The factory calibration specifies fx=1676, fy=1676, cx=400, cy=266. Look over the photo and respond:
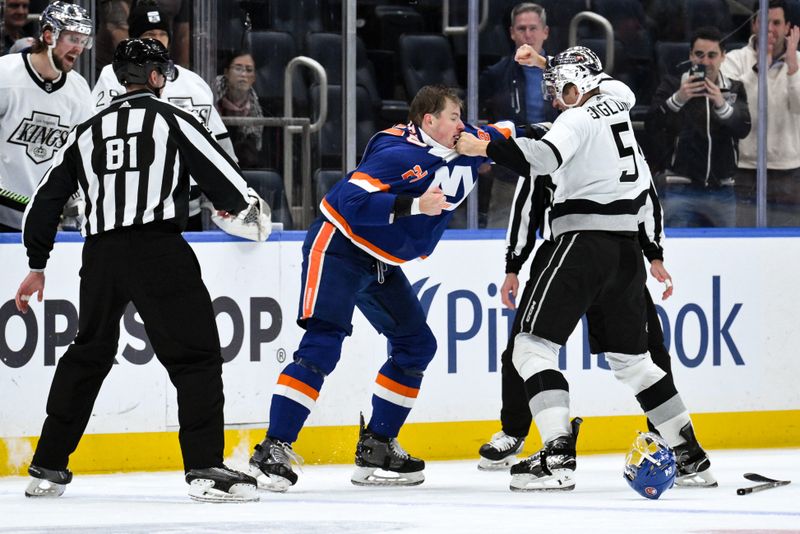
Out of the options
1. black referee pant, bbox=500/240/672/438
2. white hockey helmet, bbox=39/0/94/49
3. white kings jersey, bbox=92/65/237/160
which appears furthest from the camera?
white kings jersey, bbox=92/65/237/160

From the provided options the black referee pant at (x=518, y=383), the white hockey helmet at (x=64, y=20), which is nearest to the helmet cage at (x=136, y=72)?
Answer: the white hockey helmet at (x=64, y=20)

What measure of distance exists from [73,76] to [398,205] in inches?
63.3

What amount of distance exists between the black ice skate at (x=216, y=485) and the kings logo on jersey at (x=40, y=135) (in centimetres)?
174

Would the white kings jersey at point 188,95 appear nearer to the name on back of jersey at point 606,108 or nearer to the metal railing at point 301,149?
the metal railing at point 301,149

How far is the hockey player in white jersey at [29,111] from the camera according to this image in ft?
19.5

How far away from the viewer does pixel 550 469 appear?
16.6 feet

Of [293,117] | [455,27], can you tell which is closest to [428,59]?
[455,27]

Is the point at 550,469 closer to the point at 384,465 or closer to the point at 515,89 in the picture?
the point at 384,465

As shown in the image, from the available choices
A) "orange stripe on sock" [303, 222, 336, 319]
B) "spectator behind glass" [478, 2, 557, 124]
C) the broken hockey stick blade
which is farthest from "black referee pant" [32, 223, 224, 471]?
"spectator behind glass" [478, 2, 557, 124]

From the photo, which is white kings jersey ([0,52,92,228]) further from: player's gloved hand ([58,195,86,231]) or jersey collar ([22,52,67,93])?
player's gloved hand ([58,195,86,231])

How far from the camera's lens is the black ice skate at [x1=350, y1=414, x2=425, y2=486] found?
5465mm

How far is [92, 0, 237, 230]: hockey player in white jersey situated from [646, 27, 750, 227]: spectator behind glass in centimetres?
209

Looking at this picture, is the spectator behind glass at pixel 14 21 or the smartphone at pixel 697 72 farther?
the smartphone at pixel 697 72

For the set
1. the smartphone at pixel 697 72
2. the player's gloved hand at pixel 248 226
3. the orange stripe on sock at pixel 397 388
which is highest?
the smartphone at pixel 697 72
